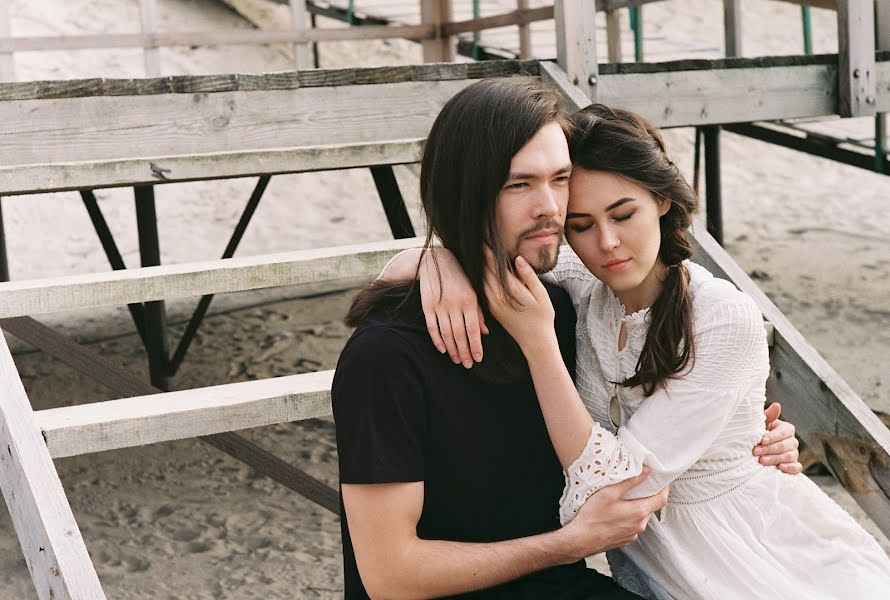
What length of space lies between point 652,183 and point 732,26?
379 cm

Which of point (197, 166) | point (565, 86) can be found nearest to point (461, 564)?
point (197, 166)

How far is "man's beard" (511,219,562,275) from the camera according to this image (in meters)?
1.86

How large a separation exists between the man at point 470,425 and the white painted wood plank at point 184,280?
90cm

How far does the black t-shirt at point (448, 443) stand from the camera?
5.72 feet

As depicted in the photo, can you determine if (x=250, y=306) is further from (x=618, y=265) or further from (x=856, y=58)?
(x=618, y=265)

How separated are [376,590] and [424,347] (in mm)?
398

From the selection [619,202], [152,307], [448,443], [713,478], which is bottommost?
[152,307]

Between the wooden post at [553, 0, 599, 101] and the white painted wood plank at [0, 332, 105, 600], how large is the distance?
2.09 metres

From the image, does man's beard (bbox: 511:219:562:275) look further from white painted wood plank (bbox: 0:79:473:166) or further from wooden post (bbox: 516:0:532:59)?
wooden post (bbox: 516:0:532:59)

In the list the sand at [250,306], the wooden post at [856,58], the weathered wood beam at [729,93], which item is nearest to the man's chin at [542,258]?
the weathered wood beam at [729,93]

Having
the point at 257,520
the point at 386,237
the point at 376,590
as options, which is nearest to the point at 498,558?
the point at 376,590

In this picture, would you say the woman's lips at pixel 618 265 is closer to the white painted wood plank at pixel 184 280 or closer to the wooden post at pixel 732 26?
the white painted wood plank at pixel 184 280

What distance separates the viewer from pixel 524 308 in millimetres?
1830

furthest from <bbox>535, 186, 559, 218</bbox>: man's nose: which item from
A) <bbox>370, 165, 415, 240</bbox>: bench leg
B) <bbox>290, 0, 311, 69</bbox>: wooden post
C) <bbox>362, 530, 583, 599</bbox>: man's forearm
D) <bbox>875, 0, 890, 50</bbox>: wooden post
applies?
<bbox>290, 0, 311, 69</bbox>: wooden post
